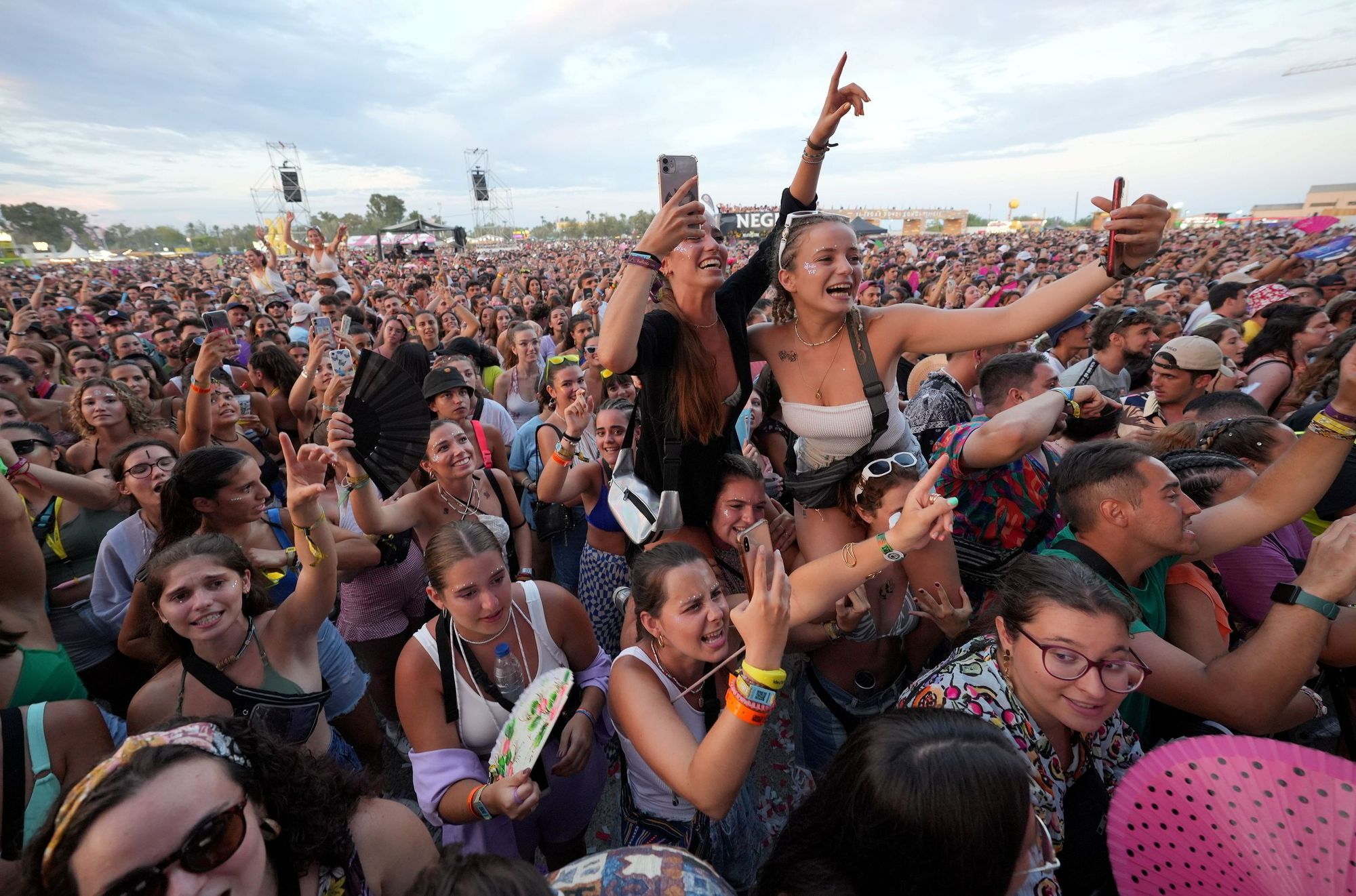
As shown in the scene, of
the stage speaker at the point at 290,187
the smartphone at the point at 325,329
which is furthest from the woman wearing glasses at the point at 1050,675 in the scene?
the stage speaker at the point at 290,187

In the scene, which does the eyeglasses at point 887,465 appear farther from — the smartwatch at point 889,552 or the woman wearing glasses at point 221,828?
the woman wearing glasses at point 221,828

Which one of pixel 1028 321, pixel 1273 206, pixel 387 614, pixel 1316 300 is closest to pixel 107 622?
pixel 387 614

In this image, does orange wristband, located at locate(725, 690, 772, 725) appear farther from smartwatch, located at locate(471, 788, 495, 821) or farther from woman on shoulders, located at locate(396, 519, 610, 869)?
smartwatch, located at locate(471, 788, 495, 821)

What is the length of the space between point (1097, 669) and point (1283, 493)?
124cm

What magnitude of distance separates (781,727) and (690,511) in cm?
138

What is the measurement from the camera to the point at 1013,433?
2049 millimetres

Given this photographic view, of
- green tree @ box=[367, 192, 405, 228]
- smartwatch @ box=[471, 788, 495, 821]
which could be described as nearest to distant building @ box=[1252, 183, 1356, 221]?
smartwatch @ box=[471, 788, 495, 821]

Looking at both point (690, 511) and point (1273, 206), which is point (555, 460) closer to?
point (690, 511)

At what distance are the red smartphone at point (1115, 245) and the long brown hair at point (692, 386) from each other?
1348 millimetres

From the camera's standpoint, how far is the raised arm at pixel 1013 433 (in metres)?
2.05

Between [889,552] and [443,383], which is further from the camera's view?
[443,383]

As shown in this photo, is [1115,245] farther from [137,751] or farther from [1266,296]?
[1266,296]

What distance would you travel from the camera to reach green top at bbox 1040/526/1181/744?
2.17 meters

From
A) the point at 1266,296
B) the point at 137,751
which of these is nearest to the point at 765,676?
the point at 137,751
